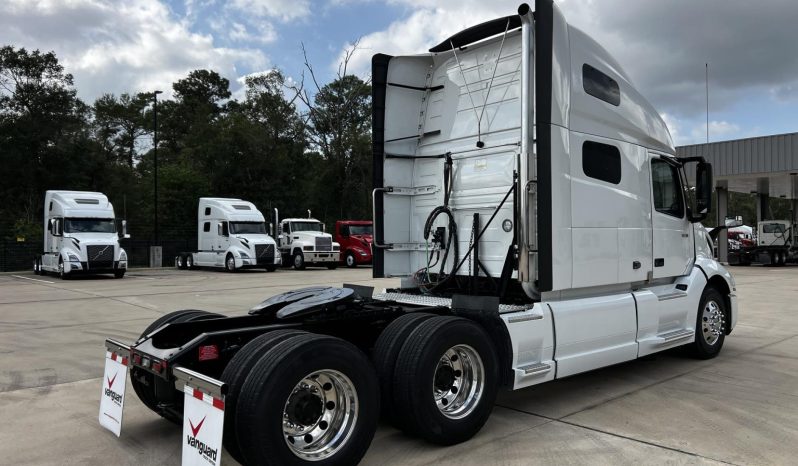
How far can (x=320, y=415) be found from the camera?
364 cm

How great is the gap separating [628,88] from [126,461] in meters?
5.47

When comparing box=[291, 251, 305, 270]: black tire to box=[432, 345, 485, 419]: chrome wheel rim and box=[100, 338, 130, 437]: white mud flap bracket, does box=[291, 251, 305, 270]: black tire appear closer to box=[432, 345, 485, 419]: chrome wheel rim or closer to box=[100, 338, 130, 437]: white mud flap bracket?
box=[100, 338, 130, 437]: white mud flap bracket

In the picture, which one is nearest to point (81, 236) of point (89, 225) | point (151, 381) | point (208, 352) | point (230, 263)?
point (89, 225)

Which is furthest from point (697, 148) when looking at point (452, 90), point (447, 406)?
point (447, 406)

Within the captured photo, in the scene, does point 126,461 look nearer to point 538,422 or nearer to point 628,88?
point 538,422

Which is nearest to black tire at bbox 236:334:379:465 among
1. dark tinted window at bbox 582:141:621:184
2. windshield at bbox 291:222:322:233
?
dark tinted window at bbox 582:141:621:184

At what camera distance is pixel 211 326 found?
4.54 metres

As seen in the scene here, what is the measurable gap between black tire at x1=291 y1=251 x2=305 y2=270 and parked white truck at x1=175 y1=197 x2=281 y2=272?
5.40 feet

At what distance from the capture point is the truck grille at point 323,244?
89.8ft

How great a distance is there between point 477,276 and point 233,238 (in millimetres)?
21135

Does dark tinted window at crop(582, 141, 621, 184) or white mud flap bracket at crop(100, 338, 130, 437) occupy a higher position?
dark tinted window at crop(582, 141, 621, 184)

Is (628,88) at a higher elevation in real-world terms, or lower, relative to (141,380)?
higher

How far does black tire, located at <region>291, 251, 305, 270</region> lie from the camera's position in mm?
27522

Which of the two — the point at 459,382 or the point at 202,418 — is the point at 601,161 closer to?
the point at 459,382
